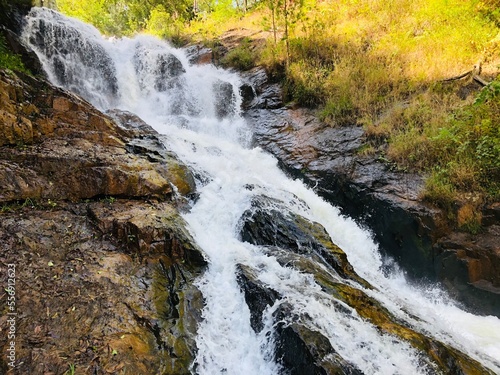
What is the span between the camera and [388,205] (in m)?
6.39

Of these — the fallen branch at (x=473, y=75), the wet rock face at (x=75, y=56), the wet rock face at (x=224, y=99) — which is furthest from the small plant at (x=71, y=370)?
the fallen branch at (x=473, y=75)

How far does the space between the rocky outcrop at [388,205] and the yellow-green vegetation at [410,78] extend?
0.29m

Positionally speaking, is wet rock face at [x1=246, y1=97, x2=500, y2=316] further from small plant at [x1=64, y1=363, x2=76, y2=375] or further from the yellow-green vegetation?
small plant at [x1=64, y1=363, x2=76, y2=375]

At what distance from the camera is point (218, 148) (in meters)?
8.38

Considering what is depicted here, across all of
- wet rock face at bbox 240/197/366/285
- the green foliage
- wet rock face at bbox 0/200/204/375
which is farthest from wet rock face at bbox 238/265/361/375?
the green foliage

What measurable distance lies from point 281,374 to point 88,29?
13550 mm

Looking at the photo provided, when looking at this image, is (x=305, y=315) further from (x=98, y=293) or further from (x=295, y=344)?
(x=98, y=293)

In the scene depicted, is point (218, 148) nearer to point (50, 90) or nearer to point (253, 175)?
point (253, 175)

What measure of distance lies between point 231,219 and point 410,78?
6.55 metres

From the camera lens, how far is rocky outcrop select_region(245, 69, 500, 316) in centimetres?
548

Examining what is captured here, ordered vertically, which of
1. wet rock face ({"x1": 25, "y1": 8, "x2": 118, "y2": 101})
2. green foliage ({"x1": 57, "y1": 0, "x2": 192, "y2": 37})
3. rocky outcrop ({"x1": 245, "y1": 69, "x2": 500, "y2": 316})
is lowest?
rocky outcrop ({"x1": 245, "y1": 69, "x2": 500, "y2": 316})

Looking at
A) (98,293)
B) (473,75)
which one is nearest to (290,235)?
(98,293)

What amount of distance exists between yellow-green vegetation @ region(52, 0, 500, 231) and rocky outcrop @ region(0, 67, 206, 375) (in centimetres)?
496

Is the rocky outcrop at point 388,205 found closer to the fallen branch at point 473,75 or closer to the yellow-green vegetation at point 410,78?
the yellow-green vegetation at point 410,78
